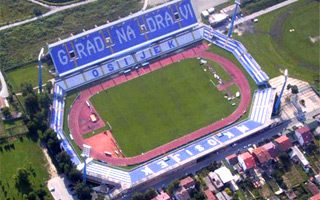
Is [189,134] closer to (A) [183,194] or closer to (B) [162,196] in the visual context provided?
(A) [183,194]

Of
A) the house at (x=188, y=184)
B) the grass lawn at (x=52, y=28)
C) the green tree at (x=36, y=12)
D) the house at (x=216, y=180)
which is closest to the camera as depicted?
the house at (x=188, y=184)

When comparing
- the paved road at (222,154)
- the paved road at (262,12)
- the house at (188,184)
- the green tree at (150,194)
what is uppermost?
the paved road at (262,12)

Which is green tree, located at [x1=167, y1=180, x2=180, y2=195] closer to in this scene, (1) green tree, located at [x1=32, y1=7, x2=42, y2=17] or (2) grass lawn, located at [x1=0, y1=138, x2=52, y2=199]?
(2) grass lawn, located at [x1=0, y1=138, x2=52, y2=199]

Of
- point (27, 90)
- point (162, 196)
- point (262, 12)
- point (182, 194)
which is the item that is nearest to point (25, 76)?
point (27, 90)

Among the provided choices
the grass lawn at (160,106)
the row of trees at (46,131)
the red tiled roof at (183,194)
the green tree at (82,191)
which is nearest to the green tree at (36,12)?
the row of trees at (46,131)

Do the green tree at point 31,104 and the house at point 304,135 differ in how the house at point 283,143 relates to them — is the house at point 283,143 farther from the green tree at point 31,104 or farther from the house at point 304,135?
the green tree at point 31,104

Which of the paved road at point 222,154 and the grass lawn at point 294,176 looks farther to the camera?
the grass lawn at point 294,176

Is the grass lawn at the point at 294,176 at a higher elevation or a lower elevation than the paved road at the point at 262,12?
lower
